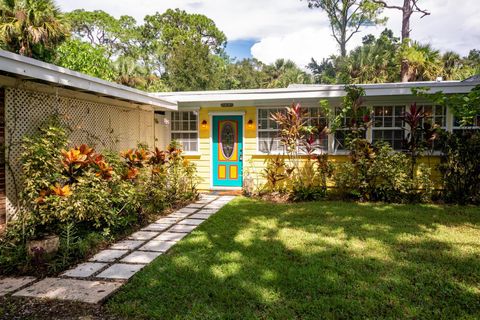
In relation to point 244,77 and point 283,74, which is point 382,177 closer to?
point 283,74

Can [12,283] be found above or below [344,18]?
below

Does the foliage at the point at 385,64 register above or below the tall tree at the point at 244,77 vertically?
below

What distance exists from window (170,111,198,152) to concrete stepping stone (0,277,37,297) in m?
6.28

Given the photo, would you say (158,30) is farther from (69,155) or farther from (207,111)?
(69,155)

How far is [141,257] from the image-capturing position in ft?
13.3

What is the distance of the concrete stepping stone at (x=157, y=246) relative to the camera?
4.37 metres

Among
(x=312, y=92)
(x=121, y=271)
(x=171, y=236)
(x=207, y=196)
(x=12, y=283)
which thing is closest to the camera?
(x=12, y=283)

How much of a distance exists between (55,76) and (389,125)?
7168mm

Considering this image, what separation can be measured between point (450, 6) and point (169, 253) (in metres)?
16.2

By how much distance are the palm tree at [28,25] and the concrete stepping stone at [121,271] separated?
408 inches

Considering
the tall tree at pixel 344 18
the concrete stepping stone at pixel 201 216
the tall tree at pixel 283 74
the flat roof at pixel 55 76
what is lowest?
the concrete stepping stone at pixel 201 216

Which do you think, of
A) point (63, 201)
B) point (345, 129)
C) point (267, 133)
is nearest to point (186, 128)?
point (267, 133)

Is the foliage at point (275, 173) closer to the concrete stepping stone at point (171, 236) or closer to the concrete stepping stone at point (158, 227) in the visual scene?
the concrete stepping stone at point (158, 227)

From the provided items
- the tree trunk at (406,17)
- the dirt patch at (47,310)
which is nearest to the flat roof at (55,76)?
the dirt patch at (47,310)
